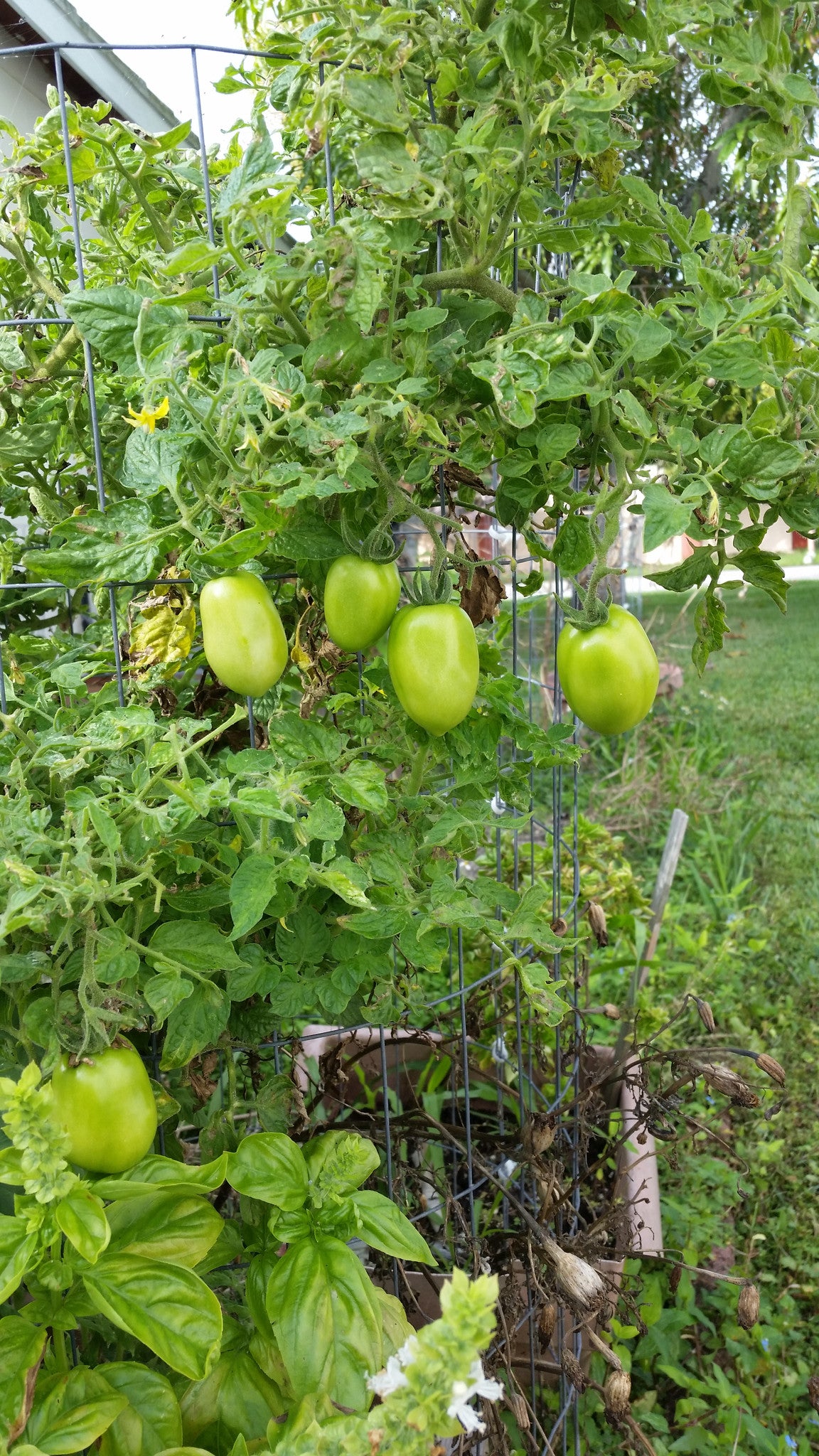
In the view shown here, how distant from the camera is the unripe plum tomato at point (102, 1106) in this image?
82cm

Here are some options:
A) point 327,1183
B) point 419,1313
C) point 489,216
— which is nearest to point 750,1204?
point 419,1313

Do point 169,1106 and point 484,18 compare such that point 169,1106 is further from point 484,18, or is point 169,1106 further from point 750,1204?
point 750,1204

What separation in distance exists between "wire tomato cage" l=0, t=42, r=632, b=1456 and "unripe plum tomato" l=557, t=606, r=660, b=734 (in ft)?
0.47

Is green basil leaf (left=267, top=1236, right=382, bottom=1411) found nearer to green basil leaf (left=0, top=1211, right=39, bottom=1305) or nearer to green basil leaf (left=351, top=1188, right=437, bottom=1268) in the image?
green basil leaf (left=351, top=1188, right=437, bottom=1268)

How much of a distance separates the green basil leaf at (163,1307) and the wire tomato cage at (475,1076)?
0.73ft

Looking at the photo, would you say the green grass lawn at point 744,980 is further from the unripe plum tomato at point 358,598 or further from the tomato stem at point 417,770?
the unripe plum tomato at point 358,598

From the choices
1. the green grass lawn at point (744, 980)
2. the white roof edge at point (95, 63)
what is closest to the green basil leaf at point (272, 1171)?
the green grass lawn at point (744, 980)

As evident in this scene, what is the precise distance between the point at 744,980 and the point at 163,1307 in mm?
2202

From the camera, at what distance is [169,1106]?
0.97 meters

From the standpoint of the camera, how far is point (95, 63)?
83.6 inches

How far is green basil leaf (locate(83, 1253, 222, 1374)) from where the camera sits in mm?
783

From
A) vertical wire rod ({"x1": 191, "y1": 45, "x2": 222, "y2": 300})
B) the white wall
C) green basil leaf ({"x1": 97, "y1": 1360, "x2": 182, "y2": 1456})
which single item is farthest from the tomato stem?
the white wall

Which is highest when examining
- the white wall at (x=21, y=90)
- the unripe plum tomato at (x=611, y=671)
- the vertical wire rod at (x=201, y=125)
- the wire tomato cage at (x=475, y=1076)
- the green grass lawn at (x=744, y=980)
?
the white wall at (x=21, y=90)

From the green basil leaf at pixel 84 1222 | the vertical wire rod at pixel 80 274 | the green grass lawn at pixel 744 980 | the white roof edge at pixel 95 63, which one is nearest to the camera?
the green basil leaf at pixel 84 1222
